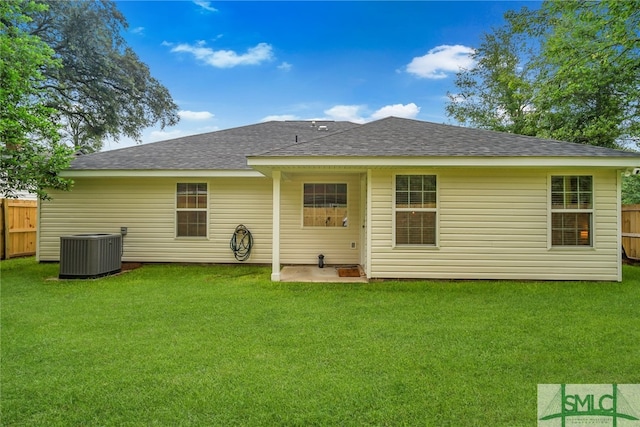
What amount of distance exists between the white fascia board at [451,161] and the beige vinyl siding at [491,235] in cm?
39

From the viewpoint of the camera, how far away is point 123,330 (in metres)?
3.76

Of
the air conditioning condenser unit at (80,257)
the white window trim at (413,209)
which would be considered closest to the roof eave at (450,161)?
the white window trim at (413,209)

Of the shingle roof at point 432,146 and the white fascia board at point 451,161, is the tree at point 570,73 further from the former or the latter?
Answer: the white fascia board at point 451,161

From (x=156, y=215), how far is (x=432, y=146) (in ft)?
21.1

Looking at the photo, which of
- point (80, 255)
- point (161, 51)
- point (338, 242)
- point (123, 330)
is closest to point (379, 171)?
point (338, 242)

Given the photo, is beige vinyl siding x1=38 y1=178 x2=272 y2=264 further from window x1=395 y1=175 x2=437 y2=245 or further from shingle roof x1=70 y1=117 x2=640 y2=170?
window x1=395 y1=175 x2=437 y2=245

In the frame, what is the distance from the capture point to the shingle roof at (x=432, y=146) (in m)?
5.95

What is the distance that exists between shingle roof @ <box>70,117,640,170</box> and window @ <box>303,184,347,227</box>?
4.02ft

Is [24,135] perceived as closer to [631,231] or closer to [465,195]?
[465,195]

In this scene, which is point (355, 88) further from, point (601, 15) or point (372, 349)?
point (372, 349)

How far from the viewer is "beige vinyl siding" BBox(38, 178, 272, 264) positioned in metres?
8.11

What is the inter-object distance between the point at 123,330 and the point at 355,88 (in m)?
14.0

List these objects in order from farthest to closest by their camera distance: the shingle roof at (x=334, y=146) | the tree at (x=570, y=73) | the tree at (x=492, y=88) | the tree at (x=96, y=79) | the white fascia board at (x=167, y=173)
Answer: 1. the tree at (x=492, y=88)
2. the tree at (x=96, y=79)
3. the tree at (x=570, y=73)
4. the white fascia board at (x=167, y=173)
5. the shingle roof at (x=334, y=146)

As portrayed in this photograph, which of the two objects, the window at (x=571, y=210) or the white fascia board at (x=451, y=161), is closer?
the white fascia board at (x=451, y=161)
